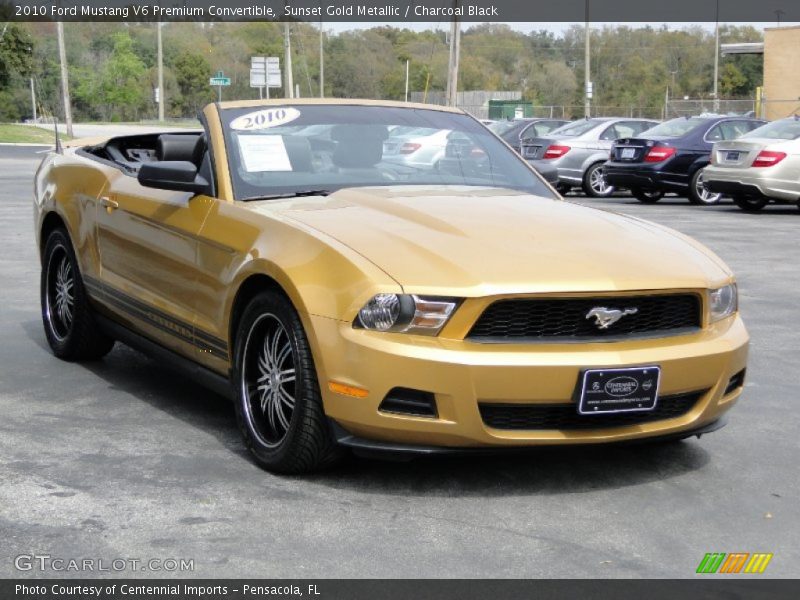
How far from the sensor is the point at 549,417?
4648 millimetres

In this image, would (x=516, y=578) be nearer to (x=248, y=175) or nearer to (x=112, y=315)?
(x=248, y=175)

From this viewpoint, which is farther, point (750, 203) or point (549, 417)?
point (750, 203)

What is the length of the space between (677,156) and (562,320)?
17.4m


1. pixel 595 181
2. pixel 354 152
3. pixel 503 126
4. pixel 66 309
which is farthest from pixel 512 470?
pixel 503 126

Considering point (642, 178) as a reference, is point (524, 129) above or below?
above

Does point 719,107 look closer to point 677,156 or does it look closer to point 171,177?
point 677,156

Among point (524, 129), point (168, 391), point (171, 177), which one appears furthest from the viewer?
point (524, 129)

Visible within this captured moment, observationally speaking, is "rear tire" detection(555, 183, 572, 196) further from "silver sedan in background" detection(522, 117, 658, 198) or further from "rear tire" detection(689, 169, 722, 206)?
"rear tire" detection(689, 169, 722, 206)

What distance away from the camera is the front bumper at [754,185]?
18875mm

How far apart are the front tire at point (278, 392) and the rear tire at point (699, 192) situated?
1710 cm

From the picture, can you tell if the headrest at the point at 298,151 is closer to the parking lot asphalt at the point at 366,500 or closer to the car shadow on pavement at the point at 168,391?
the car shadow on pavement at the point at 168,391

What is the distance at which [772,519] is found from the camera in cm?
457

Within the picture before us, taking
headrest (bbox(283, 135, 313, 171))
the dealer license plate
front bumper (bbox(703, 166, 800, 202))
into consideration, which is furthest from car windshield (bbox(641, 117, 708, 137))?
the dealer license plate
